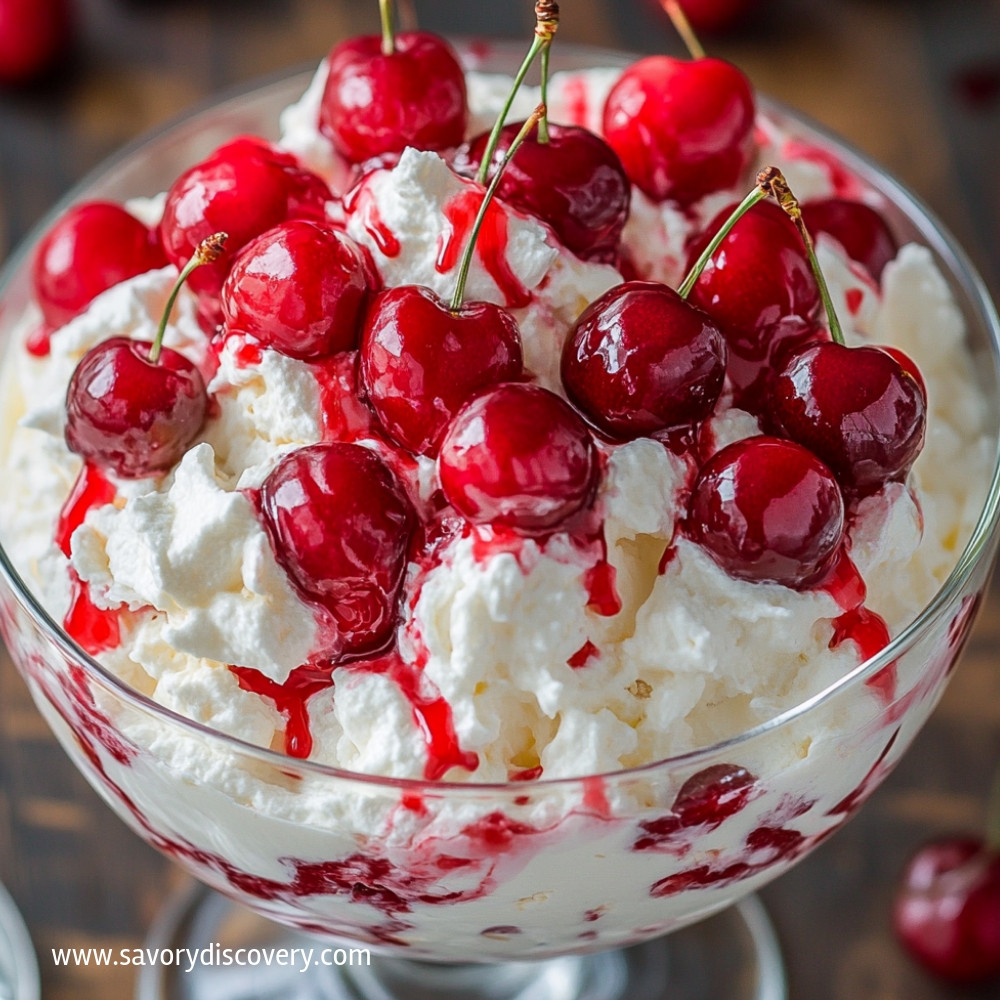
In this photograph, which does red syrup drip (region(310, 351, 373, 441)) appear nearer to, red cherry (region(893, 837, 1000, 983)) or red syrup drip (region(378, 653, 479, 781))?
red syrup drip (region(378, 653, 479, 781))

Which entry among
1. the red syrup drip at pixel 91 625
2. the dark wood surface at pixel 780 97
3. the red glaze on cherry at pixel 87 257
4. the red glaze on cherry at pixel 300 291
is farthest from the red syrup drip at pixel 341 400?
the dark wood surface at pixel 780 97

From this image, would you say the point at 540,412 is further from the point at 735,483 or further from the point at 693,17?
the point at 693,17

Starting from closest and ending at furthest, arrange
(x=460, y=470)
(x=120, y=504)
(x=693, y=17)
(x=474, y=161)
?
(x=460, y=470)
(x=120, y=504)
(x=474, y=161)
(x=693, y=17)

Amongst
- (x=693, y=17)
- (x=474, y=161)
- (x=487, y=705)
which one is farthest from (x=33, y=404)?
(x=693, y=17)

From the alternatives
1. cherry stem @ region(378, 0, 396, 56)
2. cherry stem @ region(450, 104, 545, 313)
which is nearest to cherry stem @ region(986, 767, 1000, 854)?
cherry stem @ region(450, 104, 545, 313)

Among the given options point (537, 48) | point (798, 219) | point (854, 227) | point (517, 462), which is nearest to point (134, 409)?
point (517, 462)

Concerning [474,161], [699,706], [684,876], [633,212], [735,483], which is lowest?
[684,876]

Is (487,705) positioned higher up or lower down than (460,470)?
lower down

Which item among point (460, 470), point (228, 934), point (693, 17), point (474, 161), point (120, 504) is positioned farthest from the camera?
point (693, 17)

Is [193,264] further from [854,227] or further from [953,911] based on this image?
[953,911]
